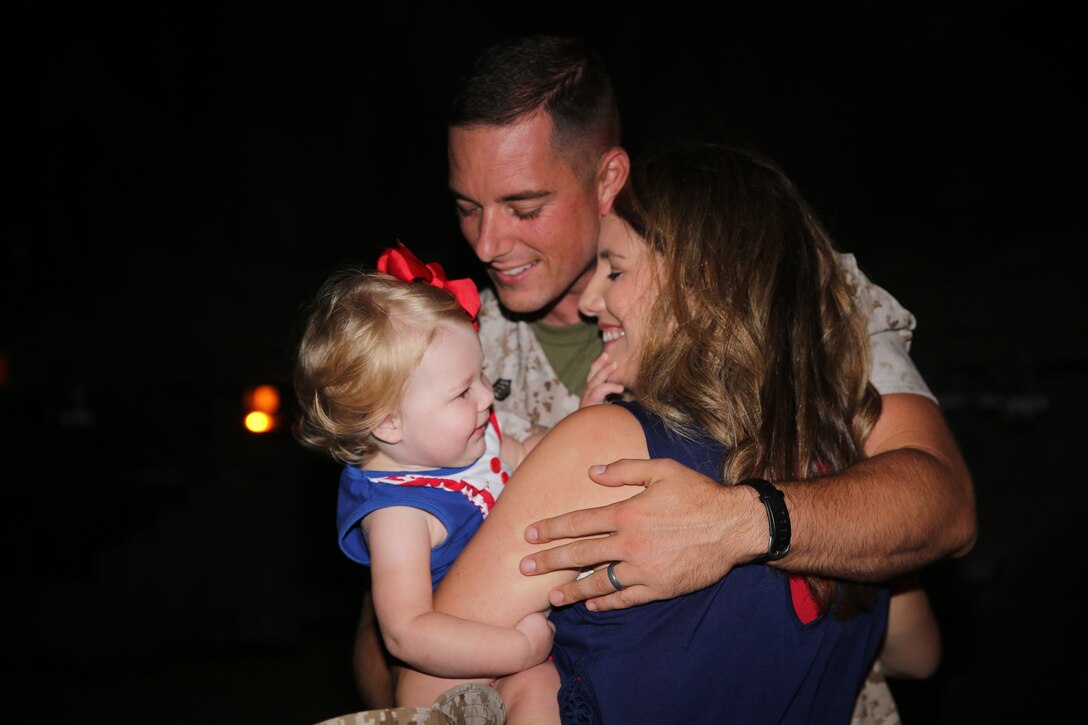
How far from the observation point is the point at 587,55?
2182 millimetres

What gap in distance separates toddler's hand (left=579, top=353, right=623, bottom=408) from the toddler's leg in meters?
0.48

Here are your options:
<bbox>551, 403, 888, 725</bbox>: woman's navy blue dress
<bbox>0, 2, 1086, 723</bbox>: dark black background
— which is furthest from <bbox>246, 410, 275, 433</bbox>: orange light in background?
<bbox>0, 2, 1086, 723</bbox>: dark black background

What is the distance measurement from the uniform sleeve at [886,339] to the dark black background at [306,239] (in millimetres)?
2567

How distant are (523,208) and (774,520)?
1.07m

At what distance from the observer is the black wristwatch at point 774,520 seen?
1203 mm

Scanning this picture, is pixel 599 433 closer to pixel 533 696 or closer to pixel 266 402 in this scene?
pixel 533 696

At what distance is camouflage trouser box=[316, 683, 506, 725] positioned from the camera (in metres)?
1.14

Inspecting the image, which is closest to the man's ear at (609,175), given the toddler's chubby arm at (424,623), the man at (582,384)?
the man at (582,384)

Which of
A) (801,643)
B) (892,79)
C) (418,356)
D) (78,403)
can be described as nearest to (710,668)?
(801,643)

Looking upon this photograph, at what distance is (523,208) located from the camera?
2037 millimetres

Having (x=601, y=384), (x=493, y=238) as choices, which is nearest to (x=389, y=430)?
(x=601, y=384)

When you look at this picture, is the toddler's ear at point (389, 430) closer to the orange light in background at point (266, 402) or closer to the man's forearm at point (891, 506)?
the orange light in background at point (266, 402)

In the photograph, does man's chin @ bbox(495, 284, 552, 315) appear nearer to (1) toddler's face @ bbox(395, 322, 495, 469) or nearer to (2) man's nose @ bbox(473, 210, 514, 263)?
(2) man's nose @ bbox(473, 210, 514, 263)

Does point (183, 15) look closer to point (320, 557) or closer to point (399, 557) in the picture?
point (320, 557)
